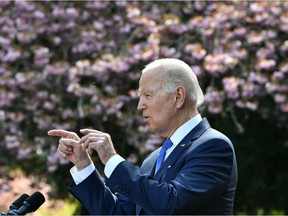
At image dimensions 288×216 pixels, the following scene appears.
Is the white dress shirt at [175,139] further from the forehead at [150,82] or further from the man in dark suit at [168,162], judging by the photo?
the forehead at [150,82]

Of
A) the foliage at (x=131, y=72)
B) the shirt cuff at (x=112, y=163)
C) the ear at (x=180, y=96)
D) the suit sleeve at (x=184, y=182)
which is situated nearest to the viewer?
the suit sleeve at (x=184, y=182)

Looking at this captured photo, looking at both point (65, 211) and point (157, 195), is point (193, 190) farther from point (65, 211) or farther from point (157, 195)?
point (65, 211)

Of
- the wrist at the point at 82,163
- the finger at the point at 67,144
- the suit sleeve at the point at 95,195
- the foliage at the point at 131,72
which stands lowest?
the foliage at the point at 131,72

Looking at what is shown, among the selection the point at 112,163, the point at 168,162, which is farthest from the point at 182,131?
the point at 112,163

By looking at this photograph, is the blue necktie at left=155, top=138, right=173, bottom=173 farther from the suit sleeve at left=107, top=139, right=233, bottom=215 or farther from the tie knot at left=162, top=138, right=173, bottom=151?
the suit sleeve at left=107, top=139, right=233, bottom=215

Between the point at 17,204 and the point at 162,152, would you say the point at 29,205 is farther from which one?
the point at 162,152

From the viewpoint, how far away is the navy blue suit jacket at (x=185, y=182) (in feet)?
9.35

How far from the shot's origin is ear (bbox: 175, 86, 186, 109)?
121 inches

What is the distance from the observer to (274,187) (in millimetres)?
8188

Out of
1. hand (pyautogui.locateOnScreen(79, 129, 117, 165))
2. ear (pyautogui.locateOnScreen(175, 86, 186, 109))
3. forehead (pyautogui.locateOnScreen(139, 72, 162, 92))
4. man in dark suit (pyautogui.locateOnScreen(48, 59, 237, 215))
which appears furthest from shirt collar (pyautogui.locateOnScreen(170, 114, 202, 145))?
hand (pyautogui.locateOnScreen(79, 129, 117, 165))

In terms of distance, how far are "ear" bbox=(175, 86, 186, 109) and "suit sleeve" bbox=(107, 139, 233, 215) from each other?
20 centimetres

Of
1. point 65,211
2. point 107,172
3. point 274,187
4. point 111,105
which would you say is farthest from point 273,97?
point 107,172

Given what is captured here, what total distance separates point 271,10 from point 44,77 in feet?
8.21

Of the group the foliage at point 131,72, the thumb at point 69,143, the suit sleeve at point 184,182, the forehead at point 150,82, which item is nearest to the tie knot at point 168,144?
the suit sleeve at point 184,182
